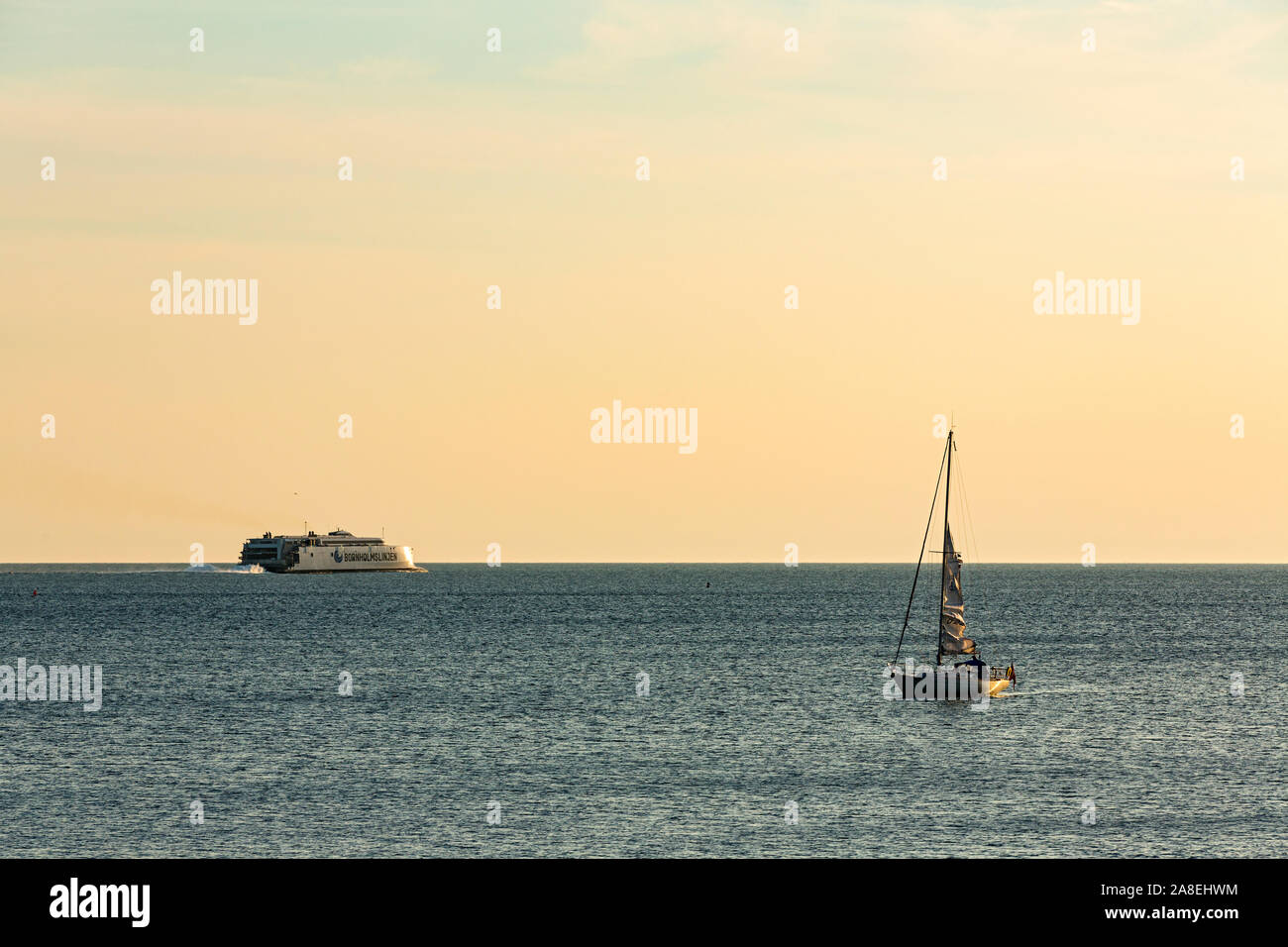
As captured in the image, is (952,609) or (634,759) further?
(952,609)

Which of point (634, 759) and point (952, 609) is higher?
point (952, 609)

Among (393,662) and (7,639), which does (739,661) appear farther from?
(7,639)

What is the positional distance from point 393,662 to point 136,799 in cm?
6347

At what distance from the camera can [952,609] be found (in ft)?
277

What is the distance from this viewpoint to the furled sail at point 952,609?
8356 cm

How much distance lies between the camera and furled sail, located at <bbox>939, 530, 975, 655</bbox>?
83.6m
